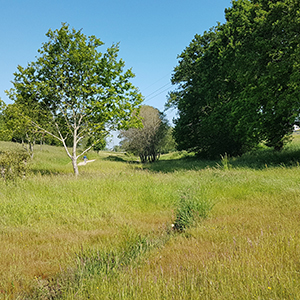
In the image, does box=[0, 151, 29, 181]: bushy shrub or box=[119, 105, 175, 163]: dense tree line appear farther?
box=[119, 105, 175, 163]: dense tree line

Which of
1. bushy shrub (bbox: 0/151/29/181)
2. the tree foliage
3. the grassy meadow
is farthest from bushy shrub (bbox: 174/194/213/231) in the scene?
the tree foliage

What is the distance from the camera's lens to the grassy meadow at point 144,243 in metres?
2.53

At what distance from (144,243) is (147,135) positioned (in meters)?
32.0

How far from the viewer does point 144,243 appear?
4.31m

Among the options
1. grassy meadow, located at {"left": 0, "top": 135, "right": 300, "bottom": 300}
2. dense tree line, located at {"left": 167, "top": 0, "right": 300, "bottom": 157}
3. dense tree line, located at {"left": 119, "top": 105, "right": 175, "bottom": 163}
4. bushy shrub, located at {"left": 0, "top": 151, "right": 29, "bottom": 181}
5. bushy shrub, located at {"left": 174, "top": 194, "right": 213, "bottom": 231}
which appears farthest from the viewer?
dense tree line, located at {"left": 119, "top": 105, "right": 175, "bottom": 163}

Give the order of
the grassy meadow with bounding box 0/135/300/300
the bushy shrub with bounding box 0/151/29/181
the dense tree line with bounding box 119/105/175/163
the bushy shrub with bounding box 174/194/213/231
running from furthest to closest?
the dense tree line with bounding box 119/105/175/163, the bushy shrub with bounding box 0/151/29/181, the bushy shrub with bounding box 174/194/213/231, the grassy meadow with bounding box 0/135/300/300

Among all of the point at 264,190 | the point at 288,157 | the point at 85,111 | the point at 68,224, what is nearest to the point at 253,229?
the point at 264,190

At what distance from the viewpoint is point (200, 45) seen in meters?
28.1

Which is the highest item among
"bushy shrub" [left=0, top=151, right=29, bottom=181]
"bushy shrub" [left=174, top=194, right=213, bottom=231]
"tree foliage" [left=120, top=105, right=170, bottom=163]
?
"tree foliage" [left=120, top=105, right=170, bottom=163]

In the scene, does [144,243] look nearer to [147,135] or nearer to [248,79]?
[248,79]

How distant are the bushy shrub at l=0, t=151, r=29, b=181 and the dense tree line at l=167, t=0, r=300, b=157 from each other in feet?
48.3

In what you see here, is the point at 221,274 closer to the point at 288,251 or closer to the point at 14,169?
the point at 288,251

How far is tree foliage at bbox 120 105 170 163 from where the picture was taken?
117 feet

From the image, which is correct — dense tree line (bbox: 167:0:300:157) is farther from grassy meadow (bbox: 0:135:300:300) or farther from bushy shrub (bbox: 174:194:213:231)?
bushy shrub (bbox: 174:194:213:231)
